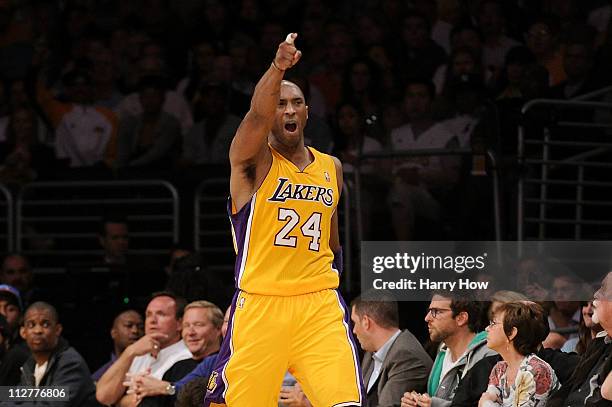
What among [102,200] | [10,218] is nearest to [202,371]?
[102,200]

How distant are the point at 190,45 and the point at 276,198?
713 centimetres

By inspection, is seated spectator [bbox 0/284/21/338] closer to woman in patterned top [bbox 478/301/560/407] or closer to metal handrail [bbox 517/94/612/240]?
metal handrail [bbox 517/94/612/240]

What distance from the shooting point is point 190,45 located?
1386 cm

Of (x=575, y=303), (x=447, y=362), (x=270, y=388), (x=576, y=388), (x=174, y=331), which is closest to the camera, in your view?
(x=270, y=388)

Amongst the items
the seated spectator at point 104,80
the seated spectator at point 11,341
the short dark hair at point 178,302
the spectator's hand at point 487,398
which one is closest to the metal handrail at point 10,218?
the seated spectator at point 11,341

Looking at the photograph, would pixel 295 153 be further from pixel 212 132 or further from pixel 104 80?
pixel 104 80

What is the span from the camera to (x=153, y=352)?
31.0ft

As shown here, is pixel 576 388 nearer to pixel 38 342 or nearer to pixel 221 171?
pixel 38 342

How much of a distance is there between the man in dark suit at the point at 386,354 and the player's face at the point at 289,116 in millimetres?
1904

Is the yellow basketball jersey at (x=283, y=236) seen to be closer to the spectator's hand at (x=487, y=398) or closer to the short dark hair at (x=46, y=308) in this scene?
the spectator's hand at (x=487, y=398)

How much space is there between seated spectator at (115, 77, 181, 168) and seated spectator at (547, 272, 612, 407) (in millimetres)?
5732

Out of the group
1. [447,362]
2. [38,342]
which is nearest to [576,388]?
[447,362]

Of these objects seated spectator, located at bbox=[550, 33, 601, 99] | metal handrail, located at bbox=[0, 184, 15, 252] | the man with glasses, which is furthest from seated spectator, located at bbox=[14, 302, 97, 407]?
seated spectator, located at bbox=[550, 33, 601, 99]

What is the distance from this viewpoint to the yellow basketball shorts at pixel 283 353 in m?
6.80
